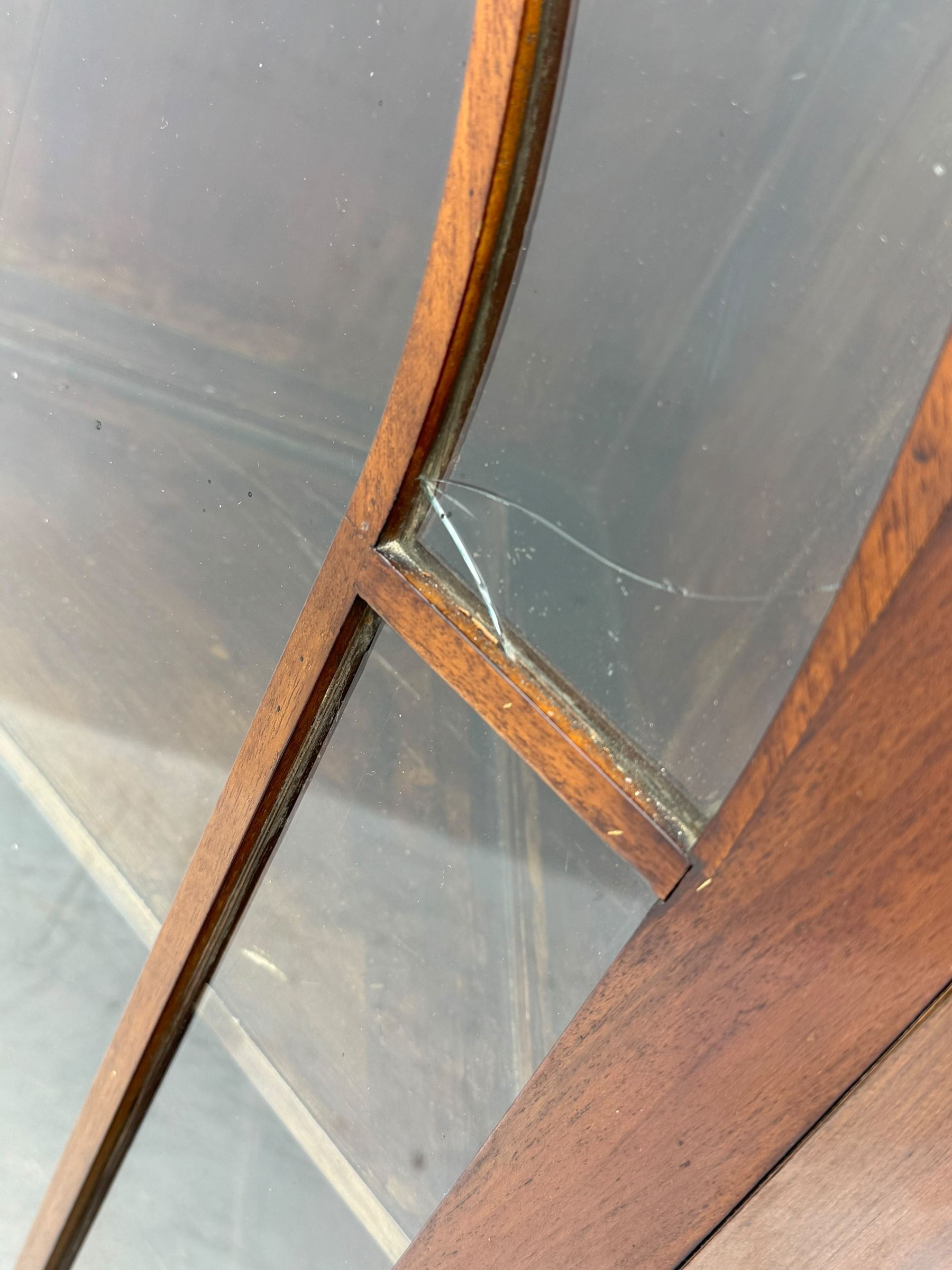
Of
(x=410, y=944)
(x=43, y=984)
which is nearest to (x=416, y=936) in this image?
(x=410, y=944)

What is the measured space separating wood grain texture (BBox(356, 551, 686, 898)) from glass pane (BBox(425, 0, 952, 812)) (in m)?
0.02

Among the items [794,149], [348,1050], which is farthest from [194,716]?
[794,149]

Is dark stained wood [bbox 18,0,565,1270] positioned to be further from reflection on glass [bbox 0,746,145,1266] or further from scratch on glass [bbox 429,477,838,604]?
reflection on glass [bbox 0,746,145,1266]

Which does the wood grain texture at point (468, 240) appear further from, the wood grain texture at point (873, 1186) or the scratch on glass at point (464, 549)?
the wood grain texture at point (873, 1186)

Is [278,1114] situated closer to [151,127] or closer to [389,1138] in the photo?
[389,1138]

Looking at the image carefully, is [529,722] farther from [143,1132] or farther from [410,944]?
[143,1132]

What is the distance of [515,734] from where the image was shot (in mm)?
389

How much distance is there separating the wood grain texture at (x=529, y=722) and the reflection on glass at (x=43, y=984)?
63cm

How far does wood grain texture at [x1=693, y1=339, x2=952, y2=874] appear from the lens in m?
0.26

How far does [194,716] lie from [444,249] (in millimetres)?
381

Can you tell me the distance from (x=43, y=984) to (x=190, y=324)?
0.78 m

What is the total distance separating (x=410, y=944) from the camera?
0.51 m

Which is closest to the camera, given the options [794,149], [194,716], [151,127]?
[794,149]

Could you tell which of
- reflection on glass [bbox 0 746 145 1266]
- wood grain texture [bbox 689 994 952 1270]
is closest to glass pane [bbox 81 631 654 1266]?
wood grain texture [bbox 689 994 952 1270]
